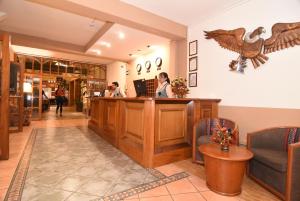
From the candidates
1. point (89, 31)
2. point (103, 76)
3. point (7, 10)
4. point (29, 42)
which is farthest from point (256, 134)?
point (103, 76)

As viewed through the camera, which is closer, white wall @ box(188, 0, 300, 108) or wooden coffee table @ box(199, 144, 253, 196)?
wooden coffee table @ box(199, 144, 253, 196)

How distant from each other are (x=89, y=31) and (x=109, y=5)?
2.44 meters

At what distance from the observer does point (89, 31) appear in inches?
220

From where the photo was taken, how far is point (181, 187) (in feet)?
7.31

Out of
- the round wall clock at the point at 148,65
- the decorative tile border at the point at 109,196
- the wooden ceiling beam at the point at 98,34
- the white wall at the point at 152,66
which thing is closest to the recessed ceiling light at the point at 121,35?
the wooden ceiling beam at the point at 98,34

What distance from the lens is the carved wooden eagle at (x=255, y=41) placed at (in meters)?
2.76

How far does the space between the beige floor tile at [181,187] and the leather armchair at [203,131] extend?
720mm

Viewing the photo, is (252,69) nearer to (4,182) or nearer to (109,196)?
(109,196)

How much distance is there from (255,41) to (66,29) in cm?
526

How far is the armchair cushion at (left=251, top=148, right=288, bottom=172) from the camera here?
1.95m

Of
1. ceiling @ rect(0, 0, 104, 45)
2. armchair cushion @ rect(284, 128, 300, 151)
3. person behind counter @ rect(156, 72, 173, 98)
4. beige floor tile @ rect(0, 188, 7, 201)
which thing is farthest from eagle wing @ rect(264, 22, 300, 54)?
beige floor tile @ rect(0, 188, 7, 201)

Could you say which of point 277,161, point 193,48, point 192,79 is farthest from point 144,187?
point 193,48

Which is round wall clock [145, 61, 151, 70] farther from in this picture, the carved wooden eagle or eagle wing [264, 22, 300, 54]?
eagle wing [264, 22, 300, 54]

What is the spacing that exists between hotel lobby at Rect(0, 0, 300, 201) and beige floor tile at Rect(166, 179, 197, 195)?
14 millimetres
